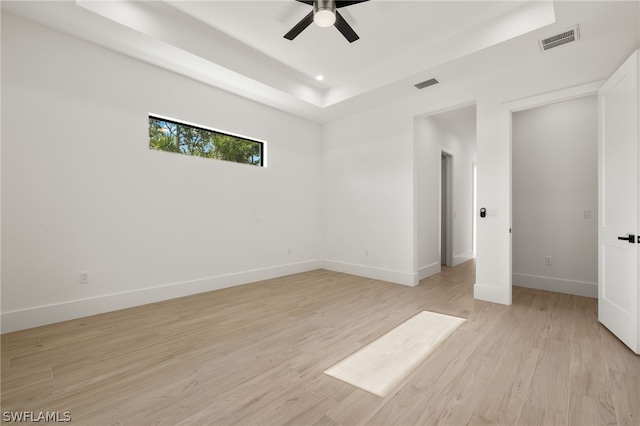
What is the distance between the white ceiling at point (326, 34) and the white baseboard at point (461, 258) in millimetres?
3891

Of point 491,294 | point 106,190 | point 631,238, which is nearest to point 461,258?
point 491,294

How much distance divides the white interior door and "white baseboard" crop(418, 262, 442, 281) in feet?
7.63

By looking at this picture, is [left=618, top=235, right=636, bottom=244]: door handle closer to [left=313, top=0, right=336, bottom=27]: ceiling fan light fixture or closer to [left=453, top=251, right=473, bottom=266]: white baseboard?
[left=313, top=0, right=336, bottom=27]: ceiling fan light fixture

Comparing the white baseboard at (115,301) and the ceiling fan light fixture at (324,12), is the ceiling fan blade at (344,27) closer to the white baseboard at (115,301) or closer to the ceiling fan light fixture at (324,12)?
the ceiling fan light fixture at (324,12)

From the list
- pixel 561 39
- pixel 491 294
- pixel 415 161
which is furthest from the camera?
pixel 415 161

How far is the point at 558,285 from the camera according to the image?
13.4 feet

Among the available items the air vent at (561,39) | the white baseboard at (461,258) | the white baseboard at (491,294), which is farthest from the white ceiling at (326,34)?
the white baseboard at (461,258)

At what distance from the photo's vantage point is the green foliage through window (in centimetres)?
373

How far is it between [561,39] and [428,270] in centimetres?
367

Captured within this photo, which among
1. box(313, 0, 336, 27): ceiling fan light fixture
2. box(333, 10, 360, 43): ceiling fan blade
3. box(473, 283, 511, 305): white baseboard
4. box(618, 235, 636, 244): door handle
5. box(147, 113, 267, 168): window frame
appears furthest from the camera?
box(147, 113, 267, 168): window frame

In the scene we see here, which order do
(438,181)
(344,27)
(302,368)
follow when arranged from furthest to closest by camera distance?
(438,181) < (344,27) < (302,368)

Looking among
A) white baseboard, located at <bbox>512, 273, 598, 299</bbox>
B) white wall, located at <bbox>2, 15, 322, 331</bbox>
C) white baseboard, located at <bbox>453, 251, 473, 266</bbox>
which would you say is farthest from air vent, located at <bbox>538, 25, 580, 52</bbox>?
white baseboard, located at <bbox>453, 251, 473, 266</bbox>

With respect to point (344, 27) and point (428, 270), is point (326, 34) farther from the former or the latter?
point (428, 270)

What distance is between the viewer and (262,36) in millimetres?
3402
